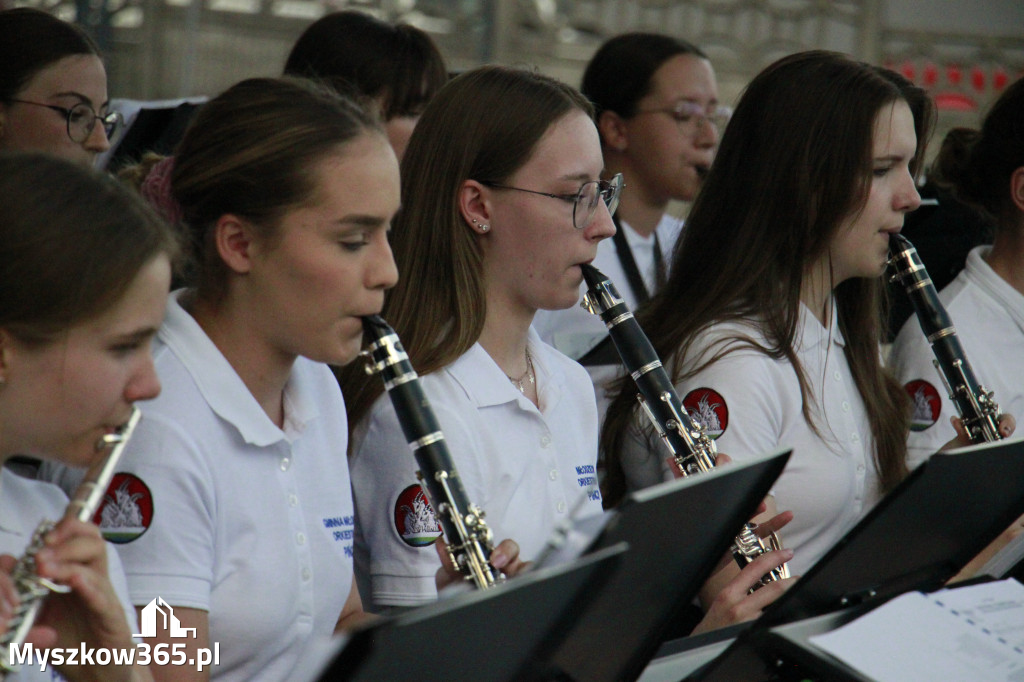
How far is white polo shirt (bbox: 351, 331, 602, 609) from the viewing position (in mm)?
2105

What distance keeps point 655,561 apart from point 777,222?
134 centimetres

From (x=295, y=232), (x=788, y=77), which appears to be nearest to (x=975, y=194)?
(x=788, y=77)

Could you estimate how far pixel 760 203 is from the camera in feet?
8.82

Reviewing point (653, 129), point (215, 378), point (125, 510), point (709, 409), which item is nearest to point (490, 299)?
point (709, 409)

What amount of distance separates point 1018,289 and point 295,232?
2.09 m

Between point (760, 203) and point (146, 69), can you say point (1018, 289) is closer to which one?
point (760, 203)

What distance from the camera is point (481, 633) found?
1218 millimetres

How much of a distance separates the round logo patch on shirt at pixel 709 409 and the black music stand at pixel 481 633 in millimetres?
1168

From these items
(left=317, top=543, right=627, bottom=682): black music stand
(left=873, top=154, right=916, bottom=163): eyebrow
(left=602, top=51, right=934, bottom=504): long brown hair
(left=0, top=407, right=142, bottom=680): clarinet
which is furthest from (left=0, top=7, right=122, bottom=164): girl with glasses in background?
(left=317, top=543, right=627, bottom=682): black music stand

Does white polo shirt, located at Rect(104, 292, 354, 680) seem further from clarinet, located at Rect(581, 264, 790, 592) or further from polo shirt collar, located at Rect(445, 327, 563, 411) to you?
clarinet, located at Rect(581, 264, 790, 592)

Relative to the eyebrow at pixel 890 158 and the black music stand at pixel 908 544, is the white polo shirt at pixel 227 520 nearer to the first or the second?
the black music stand at pixel 908 544

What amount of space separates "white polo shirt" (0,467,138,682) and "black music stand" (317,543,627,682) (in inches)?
19.3

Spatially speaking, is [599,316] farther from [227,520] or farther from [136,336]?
[136,336]

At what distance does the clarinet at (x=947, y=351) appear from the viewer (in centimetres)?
261
